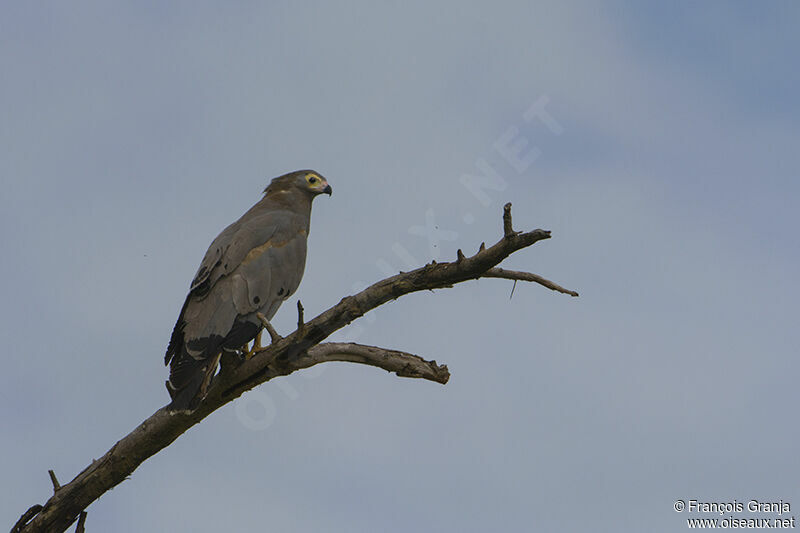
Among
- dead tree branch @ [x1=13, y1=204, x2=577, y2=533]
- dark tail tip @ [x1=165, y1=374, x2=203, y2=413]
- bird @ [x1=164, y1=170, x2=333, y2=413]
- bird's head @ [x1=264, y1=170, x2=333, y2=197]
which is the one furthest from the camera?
bird's head @ [x1=264, y1=170, x2=333, y2=197]

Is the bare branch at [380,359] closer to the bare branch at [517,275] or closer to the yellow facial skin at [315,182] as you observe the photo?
the bare branch at [517,275]

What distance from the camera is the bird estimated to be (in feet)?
21.1

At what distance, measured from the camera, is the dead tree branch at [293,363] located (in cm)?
562

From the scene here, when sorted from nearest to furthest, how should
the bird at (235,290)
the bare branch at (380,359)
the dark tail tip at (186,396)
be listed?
1. the bare branch at (380,359)
2. the dark tail tip at (186,396)
3. the bird at (235,290)

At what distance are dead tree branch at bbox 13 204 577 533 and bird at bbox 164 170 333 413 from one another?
207mm

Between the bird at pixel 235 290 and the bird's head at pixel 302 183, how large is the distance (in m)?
0.34

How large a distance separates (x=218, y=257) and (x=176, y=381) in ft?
4.91

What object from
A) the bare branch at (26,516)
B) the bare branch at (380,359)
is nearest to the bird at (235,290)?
the bare branch at (380,359)

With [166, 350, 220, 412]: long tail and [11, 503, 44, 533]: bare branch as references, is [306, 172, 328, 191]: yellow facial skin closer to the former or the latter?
[166, 350, 220, 412]: long tail

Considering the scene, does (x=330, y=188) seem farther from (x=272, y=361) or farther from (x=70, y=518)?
(x=70, y=518)

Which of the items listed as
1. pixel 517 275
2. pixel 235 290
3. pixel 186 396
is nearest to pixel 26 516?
pixel 186 396

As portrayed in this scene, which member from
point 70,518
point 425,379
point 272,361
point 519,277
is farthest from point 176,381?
point 519,277

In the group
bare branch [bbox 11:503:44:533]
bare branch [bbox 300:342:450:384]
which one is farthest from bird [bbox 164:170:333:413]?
bare branch [bbox 11:503:44:533]

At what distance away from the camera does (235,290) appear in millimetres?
7191
